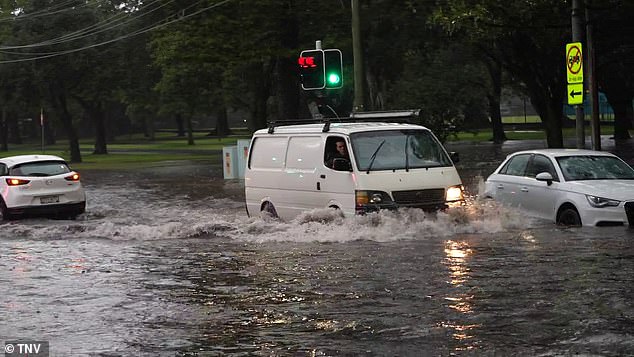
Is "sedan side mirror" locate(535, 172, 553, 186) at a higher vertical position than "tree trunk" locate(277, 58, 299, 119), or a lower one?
lower

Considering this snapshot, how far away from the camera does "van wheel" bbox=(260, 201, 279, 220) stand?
17967 millimetres

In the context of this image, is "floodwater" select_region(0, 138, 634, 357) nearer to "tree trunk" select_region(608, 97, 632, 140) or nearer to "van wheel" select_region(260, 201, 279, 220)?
"van wheel" select_region(260, 201, 279, 220)

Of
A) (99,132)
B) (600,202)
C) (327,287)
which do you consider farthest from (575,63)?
A: (99,132)

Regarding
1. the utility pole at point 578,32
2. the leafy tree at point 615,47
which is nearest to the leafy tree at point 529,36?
the leafy tree at point 615,47

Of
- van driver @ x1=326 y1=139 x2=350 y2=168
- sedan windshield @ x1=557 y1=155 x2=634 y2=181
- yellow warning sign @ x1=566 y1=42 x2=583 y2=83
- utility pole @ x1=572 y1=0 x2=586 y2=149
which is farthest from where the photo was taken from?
utility pole @ x1=572 y1=0 x2=586 y2=149

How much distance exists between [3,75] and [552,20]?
3869 centimetres

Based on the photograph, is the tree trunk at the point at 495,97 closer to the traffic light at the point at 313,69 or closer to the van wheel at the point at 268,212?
the traffic light at the point at 313,69

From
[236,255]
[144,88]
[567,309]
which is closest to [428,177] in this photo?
[236,255]

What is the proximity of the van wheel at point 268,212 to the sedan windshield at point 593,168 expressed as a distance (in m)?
5.07

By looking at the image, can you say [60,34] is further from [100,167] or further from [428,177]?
[428,177]

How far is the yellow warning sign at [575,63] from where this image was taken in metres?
20.3

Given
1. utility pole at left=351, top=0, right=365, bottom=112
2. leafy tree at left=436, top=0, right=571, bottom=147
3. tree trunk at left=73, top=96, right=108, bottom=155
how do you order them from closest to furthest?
1. utility pole at left=351, top=0, right=365, bottom=112
2. leafy tree at left=436, top=0, right=571, bottom=147
3. tree trunk at left=73, top=96, right=108, bottom=155

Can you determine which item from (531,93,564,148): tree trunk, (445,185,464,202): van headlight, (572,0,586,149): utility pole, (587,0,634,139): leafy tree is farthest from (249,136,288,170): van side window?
(531,93,564,148): tree trunk

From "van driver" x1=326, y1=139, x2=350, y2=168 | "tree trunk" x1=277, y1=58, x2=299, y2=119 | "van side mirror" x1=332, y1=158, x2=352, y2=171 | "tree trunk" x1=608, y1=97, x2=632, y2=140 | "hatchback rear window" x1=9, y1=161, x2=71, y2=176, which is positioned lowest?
"tree trunk" x1=608, y1=97, x2=632, y2=140
